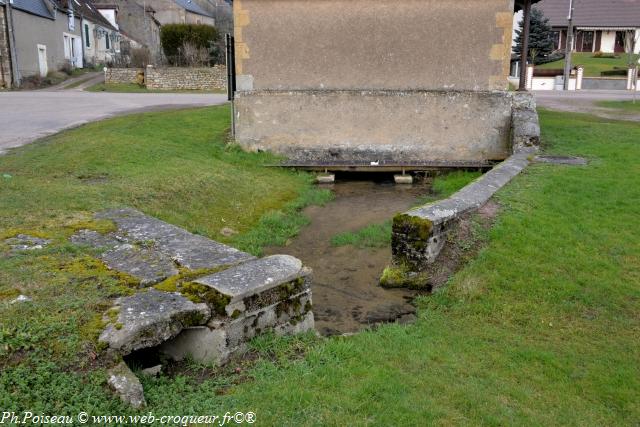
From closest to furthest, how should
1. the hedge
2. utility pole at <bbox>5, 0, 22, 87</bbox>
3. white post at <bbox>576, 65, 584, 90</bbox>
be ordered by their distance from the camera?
utility pole at <bbox>5, 0, 22, 87</bbox> < the hedge < white post at <bbox>576, 65, 584, 90</bbox>

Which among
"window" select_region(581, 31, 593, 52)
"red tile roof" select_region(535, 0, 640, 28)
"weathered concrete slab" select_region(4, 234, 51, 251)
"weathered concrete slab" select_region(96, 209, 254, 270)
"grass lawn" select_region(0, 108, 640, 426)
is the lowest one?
"grass lawn" select_region(0, 108, 640, 426)

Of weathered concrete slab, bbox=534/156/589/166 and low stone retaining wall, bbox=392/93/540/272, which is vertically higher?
weathered concrete slab, bbox=534/156/589/166

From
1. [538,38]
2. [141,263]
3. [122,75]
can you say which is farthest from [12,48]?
[538,38]

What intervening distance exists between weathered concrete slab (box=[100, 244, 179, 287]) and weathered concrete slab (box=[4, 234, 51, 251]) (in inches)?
24.4

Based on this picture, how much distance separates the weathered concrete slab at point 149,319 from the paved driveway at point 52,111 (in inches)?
368

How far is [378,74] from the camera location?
542 inches

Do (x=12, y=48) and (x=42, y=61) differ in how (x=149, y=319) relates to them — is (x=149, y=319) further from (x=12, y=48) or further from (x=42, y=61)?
(x=42, y=61)

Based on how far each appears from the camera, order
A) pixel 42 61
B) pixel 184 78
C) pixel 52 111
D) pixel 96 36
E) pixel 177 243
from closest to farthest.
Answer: pixel 177 243 → pixel 52 111 → pixel 184 78 → pixel 42 61 → pixel 96 36

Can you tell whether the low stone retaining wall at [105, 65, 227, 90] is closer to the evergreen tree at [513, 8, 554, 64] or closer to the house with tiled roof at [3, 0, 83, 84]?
the house with tiled roof at [3, 0, 83, 84]

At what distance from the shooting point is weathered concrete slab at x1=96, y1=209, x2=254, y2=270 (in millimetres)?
4922

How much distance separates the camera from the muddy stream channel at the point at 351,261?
6172 millimetres

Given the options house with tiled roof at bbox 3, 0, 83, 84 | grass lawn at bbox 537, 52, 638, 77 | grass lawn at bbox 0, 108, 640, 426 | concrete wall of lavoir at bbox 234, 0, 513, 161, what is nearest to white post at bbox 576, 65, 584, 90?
grass lawn at bbox 537, 52, 638, 77

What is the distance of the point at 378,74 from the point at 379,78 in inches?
3.8

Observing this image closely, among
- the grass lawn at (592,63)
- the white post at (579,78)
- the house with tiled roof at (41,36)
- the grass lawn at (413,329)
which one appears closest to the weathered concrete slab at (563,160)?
the grass lawn at (413,329)
